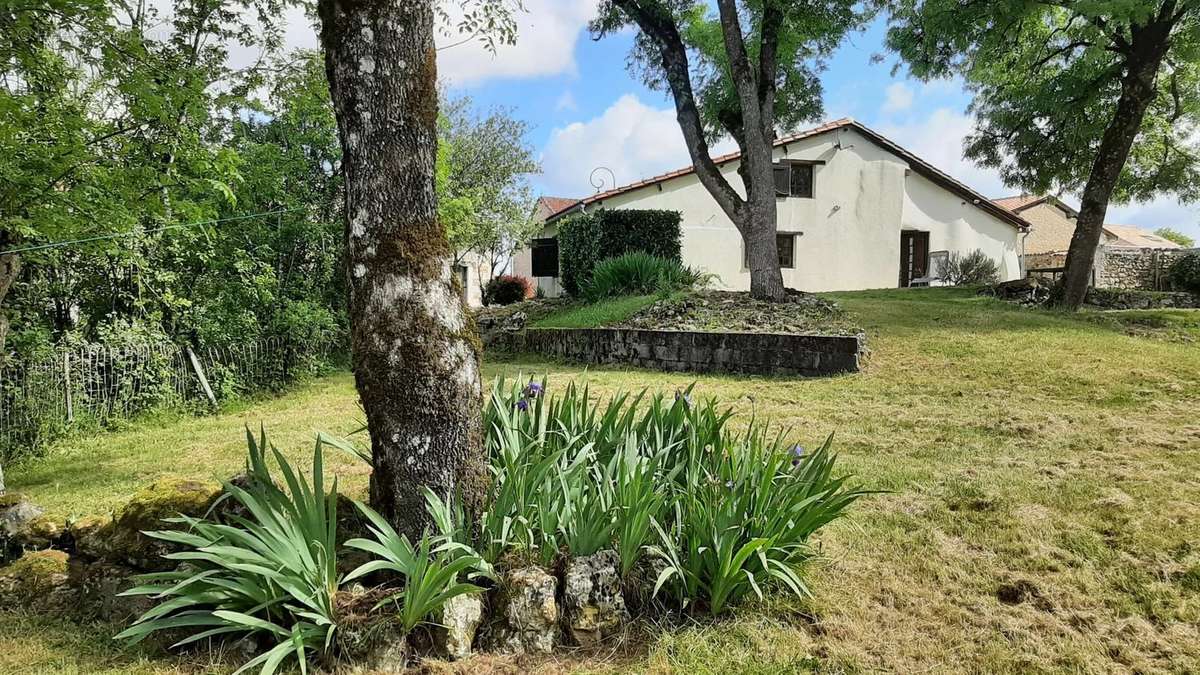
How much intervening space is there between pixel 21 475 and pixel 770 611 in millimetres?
5798

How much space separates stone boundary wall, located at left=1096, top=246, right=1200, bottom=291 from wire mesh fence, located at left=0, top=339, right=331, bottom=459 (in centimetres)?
2029

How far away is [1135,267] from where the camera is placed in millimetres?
18406

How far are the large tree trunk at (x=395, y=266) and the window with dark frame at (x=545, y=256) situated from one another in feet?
58.0

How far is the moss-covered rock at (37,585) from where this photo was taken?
2.55 metres

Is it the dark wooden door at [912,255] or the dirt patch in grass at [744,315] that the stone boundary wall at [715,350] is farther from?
the dark wooden door at [912,255]

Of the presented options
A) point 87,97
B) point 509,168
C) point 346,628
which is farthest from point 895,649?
point 509,168

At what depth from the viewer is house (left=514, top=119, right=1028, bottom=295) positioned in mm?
18438

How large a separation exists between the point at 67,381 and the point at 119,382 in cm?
50

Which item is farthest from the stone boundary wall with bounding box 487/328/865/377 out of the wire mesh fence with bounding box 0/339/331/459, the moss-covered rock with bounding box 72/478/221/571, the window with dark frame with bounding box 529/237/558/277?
the window with dark frame with bounding box 529/237/558/277

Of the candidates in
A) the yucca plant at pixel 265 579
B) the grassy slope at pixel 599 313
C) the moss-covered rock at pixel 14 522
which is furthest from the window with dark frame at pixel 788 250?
the yucca plant at pixel 265 579

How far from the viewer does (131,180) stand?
4.45 meters

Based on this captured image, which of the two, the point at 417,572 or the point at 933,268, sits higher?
the point at 933,268

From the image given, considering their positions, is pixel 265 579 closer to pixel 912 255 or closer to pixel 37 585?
Answer: pixel 37 585

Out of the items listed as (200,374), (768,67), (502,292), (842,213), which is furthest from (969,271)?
(200,374)
